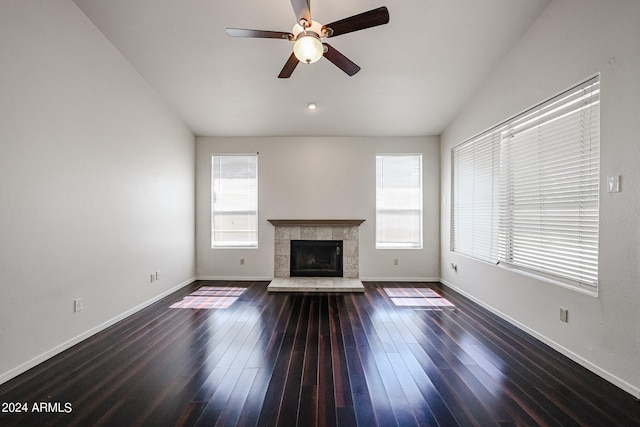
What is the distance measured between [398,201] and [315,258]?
1.82m

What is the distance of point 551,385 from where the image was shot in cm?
205

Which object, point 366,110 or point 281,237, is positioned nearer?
point 366,110

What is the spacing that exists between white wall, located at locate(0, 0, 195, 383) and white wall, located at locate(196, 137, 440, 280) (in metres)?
1.39

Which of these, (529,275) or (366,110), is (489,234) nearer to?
(529,275)

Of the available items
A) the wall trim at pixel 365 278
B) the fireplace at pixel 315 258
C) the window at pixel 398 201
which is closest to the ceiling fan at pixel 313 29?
the window at pixel 398 201

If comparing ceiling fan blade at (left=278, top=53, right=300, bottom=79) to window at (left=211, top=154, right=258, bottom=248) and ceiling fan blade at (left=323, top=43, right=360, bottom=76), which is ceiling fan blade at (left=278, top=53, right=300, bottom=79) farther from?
window at (left=211, top=154, right=258, bottom=248)

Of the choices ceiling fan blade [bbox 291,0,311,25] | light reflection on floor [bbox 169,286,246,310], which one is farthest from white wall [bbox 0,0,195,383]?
ceiling fan blade [bbox 291,0,311,25]

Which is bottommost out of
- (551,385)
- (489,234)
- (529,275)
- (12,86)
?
(551,385)

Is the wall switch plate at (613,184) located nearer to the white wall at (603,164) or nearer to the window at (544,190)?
the white wall at (603,164)

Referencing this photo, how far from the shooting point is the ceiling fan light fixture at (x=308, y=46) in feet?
7.11

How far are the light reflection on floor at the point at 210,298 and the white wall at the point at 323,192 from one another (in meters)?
0.64

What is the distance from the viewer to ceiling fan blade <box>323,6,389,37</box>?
2057mm

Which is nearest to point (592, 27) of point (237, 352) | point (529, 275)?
point (529, 275)

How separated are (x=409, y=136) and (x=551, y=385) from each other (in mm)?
4042
